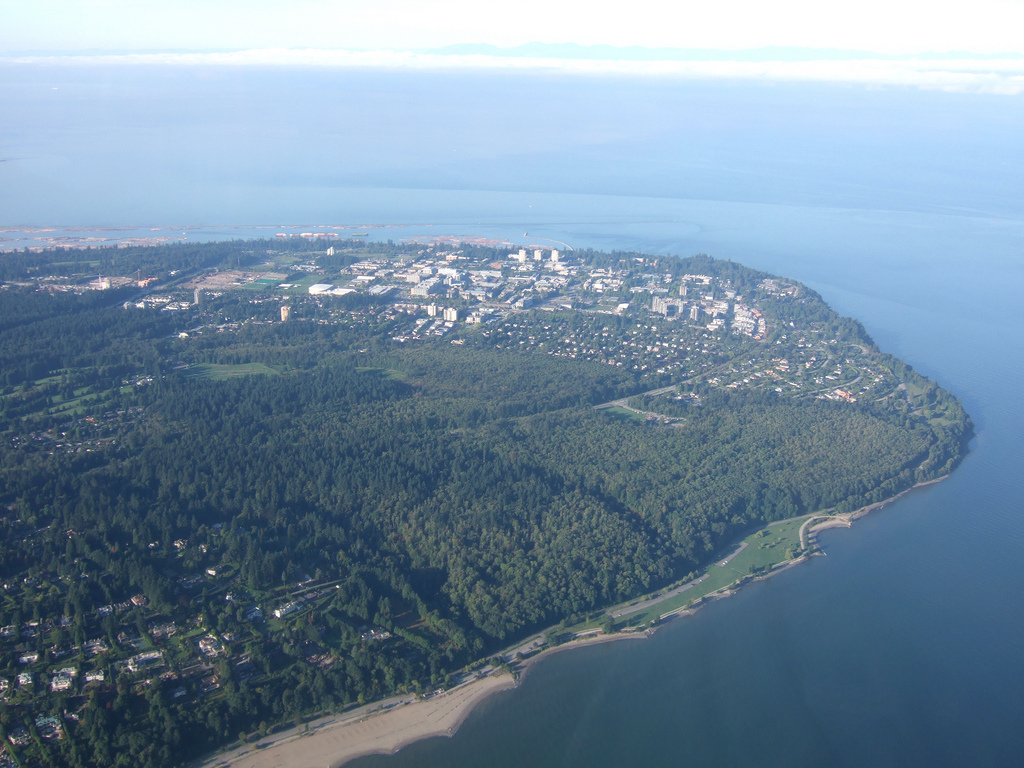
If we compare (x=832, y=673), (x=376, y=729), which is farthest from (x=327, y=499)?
(x=832, y=673)

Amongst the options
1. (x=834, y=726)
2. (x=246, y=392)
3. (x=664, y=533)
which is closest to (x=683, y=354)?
(x=664, y=533)

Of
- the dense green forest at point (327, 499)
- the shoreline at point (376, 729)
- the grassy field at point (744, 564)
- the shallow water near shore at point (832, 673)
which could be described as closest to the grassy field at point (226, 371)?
the dense green forest at point (327, 499)

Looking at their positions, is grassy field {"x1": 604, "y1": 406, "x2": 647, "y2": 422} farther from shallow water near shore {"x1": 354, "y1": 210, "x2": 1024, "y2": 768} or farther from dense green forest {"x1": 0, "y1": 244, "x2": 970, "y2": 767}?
shallow water near shore {"x1": 354, "y1": 210, "x2": 1024, "y2": 768}

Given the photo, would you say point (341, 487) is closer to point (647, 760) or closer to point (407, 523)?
point (407, 523)

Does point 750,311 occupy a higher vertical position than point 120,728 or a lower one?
higher

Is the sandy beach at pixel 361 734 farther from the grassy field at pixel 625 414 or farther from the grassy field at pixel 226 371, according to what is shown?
the grassy field at pixel 226 371

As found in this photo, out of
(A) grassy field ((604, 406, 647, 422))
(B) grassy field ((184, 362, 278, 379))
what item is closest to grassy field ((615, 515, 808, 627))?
(A) grassy field ((604, 406, 647, 422))

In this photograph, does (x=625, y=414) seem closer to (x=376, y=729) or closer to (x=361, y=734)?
(x=376, y=729)

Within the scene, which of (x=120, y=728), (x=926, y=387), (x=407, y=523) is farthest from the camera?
(x=926, y=387)
